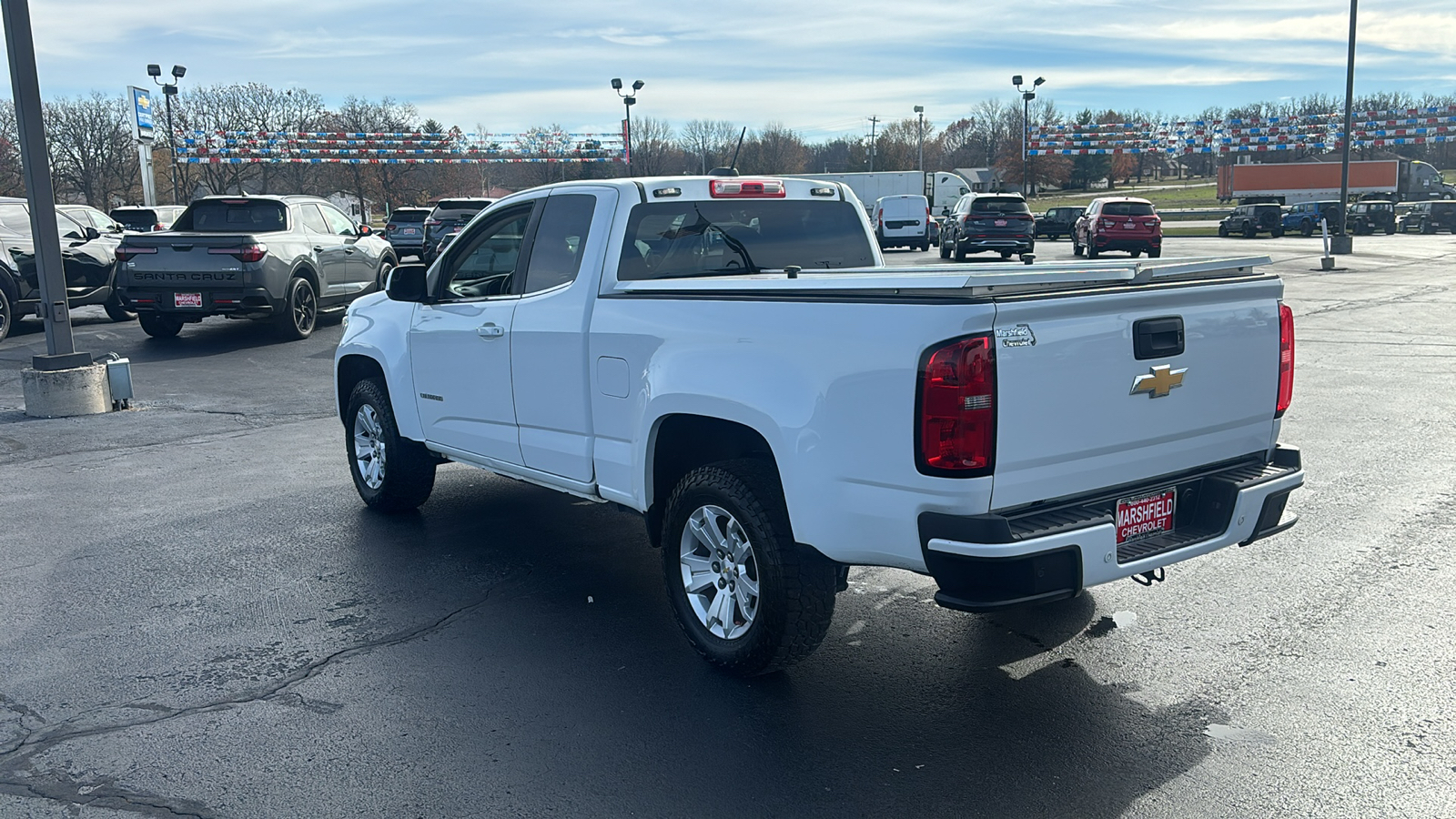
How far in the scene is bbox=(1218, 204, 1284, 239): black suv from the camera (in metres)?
44.9

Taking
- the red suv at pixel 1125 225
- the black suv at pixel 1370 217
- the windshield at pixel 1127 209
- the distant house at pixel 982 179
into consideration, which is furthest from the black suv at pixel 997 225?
the distant house at pixel 982 179

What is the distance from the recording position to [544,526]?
6566 millimetres

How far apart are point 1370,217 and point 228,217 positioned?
152 feet

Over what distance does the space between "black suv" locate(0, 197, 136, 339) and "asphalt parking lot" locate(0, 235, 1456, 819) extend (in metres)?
10.5

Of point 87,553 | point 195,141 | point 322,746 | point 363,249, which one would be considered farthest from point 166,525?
point 195,141

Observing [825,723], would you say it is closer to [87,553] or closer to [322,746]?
[322,746]

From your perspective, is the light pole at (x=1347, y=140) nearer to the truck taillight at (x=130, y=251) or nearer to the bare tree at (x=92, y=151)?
the truck taillight at (x=130, y=251)

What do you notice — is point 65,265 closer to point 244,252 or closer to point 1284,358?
point 244,252

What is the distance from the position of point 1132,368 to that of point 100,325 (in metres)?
18.4

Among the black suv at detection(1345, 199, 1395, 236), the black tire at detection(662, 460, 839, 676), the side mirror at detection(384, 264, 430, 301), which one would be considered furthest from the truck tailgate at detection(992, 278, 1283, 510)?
the black suv at detection(1345, 199, 1395, 236)

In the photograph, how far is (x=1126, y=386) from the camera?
12.4 feet

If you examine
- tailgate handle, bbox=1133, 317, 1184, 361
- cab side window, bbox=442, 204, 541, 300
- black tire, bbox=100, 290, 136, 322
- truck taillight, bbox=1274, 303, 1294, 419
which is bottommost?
black tire, bbox=100, 290, 136, 322

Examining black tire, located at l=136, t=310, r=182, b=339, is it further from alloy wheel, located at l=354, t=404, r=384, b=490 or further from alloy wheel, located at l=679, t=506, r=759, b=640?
alloy wheel, located at l=679, t=506, r=759, b=640

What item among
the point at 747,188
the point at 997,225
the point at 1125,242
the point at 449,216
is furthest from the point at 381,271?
the point at 1125,242
